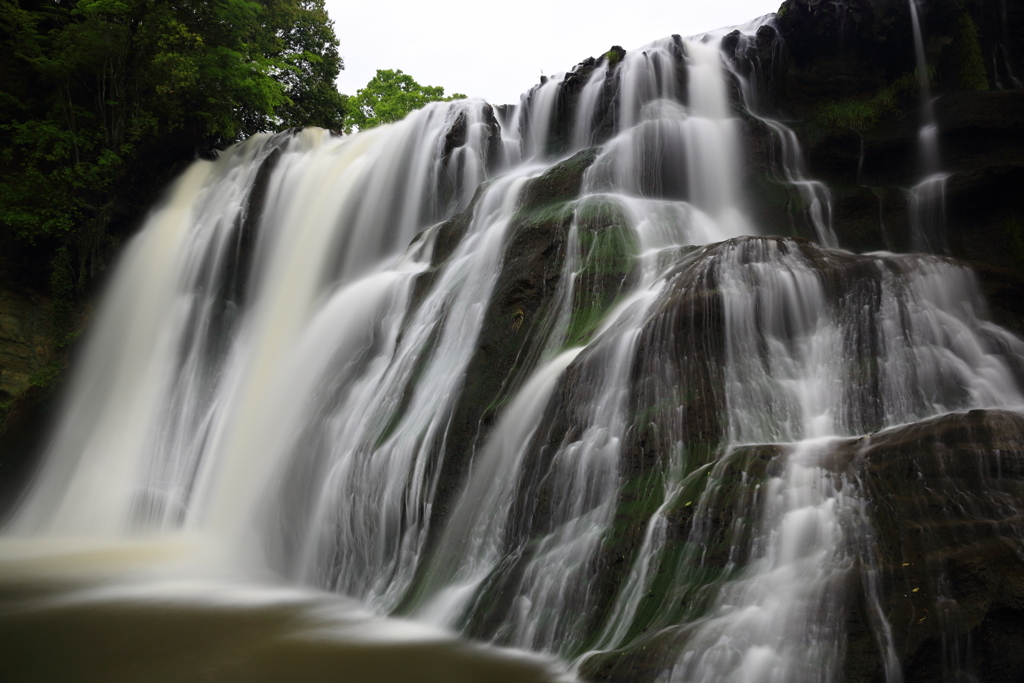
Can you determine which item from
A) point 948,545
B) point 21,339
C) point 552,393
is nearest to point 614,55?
point 552,393

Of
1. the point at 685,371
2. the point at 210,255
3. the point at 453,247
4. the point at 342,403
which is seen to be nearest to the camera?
the point at 685,371

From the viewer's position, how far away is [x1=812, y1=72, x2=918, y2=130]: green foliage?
10.2 metres

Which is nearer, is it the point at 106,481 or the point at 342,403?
the point at 342,403

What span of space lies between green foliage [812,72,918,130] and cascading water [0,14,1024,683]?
0.97 metres

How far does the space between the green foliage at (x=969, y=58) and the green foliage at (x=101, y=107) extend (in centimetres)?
1297

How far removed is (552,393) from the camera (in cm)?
586

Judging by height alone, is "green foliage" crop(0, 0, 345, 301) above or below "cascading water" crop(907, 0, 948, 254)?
above

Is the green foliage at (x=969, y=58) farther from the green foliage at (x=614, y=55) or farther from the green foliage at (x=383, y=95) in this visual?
the green foliage at (x=383, y=95)

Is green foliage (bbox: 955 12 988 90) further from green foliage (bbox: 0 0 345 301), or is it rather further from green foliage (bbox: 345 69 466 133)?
green foliage (bbox: 345 69 466 133)

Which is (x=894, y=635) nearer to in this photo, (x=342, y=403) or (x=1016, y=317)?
(x=1016, y=317)

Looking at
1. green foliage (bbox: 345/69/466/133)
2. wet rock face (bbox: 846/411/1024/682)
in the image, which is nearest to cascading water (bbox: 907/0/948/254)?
wet rock face (bbox: 846/411/1024/682)

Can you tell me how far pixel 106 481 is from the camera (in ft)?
36.7

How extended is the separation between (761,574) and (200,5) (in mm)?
16562

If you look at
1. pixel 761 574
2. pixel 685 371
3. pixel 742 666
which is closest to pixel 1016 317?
pixel 685 371
